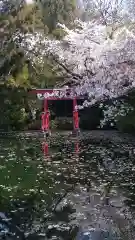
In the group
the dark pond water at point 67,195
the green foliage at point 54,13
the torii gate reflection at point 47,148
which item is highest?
the green foliage at point 54,13

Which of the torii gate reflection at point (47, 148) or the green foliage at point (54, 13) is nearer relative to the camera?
the torii gate reflection at point (47, 148)

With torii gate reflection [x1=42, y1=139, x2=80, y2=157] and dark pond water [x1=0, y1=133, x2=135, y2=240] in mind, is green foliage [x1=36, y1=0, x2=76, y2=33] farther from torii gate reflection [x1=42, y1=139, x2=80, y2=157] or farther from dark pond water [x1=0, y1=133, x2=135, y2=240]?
dark pond water [x1=0, y1=133, x2=135, y2=240]

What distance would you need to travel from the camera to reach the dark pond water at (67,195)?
22.8ft

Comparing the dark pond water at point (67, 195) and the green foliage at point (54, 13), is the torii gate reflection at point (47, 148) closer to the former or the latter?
the dark pond water at point (67, 195)

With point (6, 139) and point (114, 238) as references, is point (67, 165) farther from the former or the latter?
point (6, 139)

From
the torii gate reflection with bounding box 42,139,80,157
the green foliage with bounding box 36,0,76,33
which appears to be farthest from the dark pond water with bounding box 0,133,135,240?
the green foliage with bounding box 36,0,76,33

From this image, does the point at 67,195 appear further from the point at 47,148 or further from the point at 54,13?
the point at 54,13

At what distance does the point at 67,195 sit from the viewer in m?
9.36

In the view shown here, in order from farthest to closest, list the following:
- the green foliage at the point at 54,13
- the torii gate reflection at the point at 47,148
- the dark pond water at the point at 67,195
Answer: the green foliage at the point at 54,13, the torii gate reflection at the point at 47,148, the dark pond water at the point at 67,195

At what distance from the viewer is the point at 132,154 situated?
1588 centimetres

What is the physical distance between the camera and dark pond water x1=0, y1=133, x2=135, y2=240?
6938 mm

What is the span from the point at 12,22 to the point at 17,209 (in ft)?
69.6

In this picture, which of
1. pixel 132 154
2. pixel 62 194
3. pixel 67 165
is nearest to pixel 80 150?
pixel 132 154

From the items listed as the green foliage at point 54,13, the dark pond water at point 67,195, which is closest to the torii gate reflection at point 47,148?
the dark pond water at point 67,195
